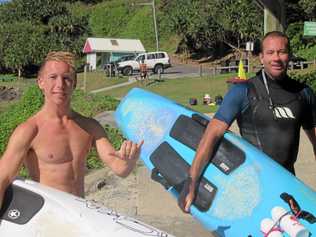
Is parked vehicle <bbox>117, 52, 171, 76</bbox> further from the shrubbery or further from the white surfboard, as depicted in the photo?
the white surfboard

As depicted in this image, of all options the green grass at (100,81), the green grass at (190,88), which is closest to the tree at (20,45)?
the green grass at (100,81)

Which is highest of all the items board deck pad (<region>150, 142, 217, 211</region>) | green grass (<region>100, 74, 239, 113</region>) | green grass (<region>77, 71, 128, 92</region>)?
board deck pad (<region>150, 142, 217, 211</region>)

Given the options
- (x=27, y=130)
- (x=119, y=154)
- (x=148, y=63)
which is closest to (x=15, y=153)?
(x=27, y=130)

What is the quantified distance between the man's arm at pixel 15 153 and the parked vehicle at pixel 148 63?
3852 cm

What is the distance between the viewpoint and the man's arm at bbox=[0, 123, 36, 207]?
9.36 feet

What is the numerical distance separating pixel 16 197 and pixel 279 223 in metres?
1.54

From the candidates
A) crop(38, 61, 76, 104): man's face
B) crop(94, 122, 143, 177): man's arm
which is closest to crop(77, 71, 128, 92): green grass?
crop(94, 122, 143, 177): man's arm

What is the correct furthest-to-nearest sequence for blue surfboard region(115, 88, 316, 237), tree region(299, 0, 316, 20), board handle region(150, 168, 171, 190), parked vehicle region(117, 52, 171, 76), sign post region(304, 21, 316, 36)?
parked vehicle region(117, 52, 171, 76), tree region(299, 0, 316, 20), sign post region(304, 21, 316, 36), board handle region(150, 168, 171, 190), blue surfboard region(115, 88, 316, 237)

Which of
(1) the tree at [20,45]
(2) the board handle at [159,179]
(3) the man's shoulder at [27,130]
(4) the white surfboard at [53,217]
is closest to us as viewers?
(4) the white surfboard at [53,217]

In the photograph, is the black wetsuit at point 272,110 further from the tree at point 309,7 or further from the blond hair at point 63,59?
the tree at point 309,7

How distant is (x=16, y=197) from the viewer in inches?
114

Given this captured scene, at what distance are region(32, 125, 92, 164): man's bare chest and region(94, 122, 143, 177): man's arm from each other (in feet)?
0.30

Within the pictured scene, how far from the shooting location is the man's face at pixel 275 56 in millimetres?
3592

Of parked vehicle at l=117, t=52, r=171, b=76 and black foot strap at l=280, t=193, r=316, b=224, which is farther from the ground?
black foot strap at l=280, t=193, r=316, b=224
